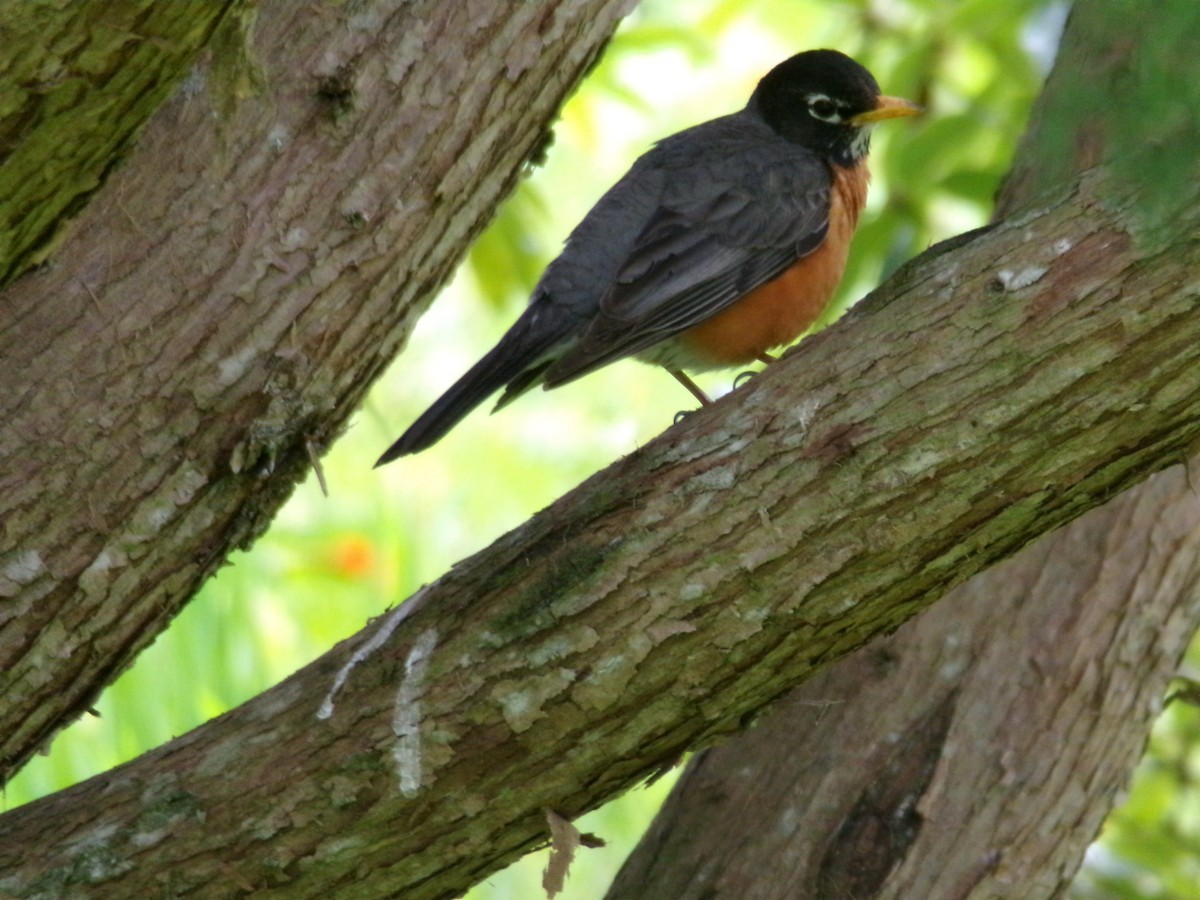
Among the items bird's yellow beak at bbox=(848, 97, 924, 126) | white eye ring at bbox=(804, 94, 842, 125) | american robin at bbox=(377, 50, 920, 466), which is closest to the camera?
american robin at bbox=(377, 50, 920, 466)

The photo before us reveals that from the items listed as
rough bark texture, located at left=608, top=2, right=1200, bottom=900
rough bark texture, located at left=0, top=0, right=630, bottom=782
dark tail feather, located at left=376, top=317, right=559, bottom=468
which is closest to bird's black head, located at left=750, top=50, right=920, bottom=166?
rough bark texture, located at left=608, top=2, right=1200, bottom=900

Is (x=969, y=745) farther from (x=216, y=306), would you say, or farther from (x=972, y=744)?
(x=216, y=306)

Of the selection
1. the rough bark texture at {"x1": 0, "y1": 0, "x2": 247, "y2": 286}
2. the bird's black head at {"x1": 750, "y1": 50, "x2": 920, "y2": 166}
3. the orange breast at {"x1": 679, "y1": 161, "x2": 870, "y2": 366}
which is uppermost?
the bird's black head at {"x1": 750, "y1": 50, "x2": 920, "y2": 166}

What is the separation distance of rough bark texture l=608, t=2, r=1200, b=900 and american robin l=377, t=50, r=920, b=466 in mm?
947

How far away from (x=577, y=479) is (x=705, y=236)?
249cm

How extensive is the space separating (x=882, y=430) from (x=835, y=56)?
114 inches

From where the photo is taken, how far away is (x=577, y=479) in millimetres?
7184

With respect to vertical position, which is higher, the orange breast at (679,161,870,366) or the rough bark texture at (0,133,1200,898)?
the orange breast at (679,161,870,366)

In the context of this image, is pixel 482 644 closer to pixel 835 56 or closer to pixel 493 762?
pixel 493 762

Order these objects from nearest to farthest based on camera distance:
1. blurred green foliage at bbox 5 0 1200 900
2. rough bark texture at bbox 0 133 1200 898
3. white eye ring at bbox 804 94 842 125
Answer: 1. rough bark texture at bbox 0 133 1200 898
2. blurred green foliage at bbox 5 0 1200 900
3. white eye ring at bbox 804 94 842 125

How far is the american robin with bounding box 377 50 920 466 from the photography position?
14.6 ft

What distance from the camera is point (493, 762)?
3.04 metres

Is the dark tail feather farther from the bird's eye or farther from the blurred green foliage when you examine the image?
the bird's eye

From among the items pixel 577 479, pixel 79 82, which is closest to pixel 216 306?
pixel 79 82
